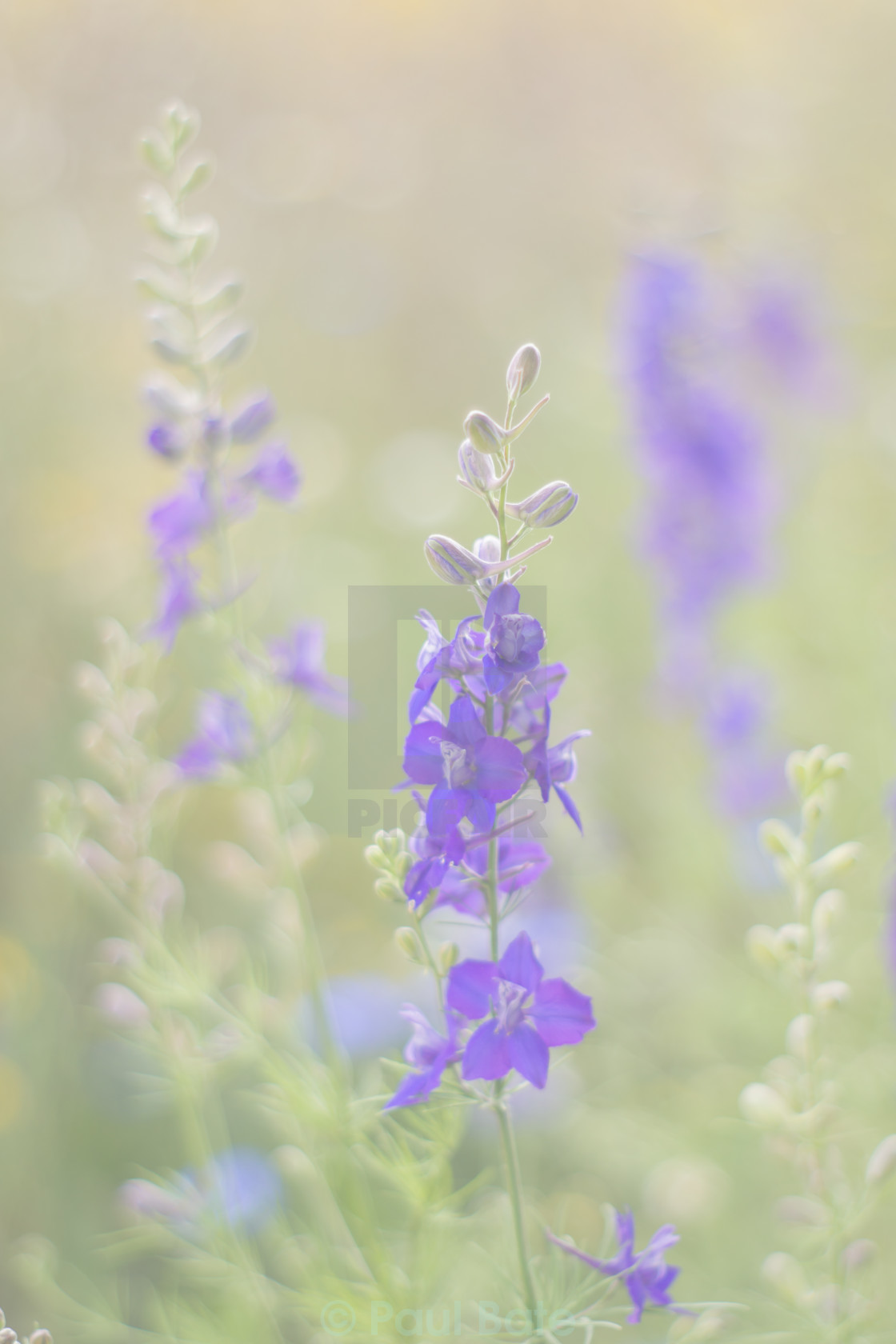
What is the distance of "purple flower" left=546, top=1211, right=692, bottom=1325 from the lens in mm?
1299

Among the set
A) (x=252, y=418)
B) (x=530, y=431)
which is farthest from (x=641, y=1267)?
(x=530, y=431)

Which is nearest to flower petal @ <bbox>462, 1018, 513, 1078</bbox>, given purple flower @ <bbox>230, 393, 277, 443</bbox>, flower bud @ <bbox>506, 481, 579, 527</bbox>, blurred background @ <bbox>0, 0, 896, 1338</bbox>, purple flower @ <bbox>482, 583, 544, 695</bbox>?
purple flower @ <bbox>482, 583, 544, 695</bbox>

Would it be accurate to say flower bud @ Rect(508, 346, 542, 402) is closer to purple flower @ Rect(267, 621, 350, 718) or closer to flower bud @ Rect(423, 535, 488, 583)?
flower bud @ Rect(423, 535, 488, 583)

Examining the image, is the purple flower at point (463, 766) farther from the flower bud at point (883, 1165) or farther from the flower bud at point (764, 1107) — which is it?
the flower bud at point (883, 1165)

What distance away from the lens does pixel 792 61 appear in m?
5.79

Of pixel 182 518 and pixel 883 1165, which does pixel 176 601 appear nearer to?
pixel 182 518

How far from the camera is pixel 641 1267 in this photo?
1.32 metres

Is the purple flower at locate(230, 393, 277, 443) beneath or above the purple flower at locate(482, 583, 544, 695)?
above

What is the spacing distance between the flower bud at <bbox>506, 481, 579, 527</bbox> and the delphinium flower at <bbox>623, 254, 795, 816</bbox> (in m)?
2.72

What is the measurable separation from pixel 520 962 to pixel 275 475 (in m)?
1.09

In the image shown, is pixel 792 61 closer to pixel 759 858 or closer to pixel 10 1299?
pixel 759 858

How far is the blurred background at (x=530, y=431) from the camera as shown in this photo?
3.35 metres

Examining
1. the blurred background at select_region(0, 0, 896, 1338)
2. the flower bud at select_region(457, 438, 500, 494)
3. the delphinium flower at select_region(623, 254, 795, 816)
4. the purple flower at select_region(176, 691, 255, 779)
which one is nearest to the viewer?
the flower bud at select_region(457, 438, 500, 494)

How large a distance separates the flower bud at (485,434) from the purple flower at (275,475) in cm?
75
